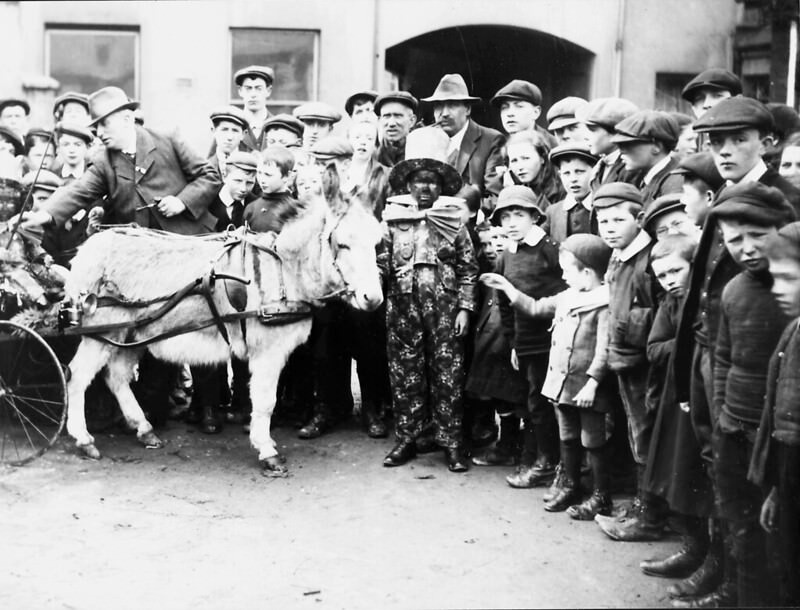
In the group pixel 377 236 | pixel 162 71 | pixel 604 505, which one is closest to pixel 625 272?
pixel 604 505

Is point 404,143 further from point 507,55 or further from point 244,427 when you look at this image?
point 244,427

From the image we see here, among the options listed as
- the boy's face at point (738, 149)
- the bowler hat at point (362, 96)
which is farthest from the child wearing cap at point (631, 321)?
the bowler hat at point (362, 96)

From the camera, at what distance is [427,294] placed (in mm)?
6297

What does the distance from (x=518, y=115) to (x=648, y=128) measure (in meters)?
1.72

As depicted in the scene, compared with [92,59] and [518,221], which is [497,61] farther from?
[92,59]

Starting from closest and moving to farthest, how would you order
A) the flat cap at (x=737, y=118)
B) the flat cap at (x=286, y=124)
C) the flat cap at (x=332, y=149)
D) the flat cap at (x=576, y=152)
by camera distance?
the flat cap at (x=737, y=118) < the flat cap at (x=576, y=152) < the flat cap at (x=332, y=149) < the flat cap at (x=286, y=124)

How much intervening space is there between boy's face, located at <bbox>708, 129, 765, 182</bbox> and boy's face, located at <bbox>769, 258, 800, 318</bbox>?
80cm

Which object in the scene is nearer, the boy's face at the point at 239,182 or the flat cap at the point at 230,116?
the boy's face at the point at 239,182

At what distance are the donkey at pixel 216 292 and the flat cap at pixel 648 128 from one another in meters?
1.77

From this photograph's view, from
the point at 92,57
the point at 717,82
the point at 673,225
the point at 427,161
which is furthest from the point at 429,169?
the point at 92,57

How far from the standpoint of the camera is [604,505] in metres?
5.35

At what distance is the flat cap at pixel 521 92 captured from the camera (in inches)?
274

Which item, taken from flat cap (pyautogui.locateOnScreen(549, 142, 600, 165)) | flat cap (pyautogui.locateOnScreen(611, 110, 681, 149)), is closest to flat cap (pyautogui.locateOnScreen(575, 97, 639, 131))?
flat cap (pyautogui.locateOnScreen(549, 142, 600, 165))

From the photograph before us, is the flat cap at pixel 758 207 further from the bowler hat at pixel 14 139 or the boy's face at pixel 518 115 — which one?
the bowler hat at pixel 14 139
